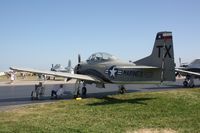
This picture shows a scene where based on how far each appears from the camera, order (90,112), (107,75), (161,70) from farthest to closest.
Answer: (107,75), (161,70), (90,112)

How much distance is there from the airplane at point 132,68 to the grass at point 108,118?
2.82m

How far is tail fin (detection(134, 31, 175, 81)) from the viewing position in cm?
1831

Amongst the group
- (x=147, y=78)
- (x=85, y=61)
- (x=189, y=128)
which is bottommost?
(x=189, y=128)

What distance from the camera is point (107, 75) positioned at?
2152cm

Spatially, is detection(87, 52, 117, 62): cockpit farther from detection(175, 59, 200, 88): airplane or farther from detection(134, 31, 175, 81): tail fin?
detection(175, 59, 200, 88): airplane

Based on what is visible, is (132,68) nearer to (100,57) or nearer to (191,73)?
(100,57)

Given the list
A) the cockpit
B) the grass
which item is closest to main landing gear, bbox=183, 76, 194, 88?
the cockpit

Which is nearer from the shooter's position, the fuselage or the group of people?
the fuselage

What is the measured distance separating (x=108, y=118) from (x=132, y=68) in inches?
307

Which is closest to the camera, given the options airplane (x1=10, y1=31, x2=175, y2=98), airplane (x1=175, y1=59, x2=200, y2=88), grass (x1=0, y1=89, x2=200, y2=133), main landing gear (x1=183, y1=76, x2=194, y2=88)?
grass (x1=0, y1=89, x2=200, y2=133)

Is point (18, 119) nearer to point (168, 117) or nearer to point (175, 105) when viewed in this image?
point (168, 117)

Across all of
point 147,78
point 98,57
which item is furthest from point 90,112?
point 98,57

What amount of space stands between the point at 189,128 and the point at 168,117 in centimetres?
200

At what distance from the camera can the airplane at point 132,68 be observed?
1853 centimetres
